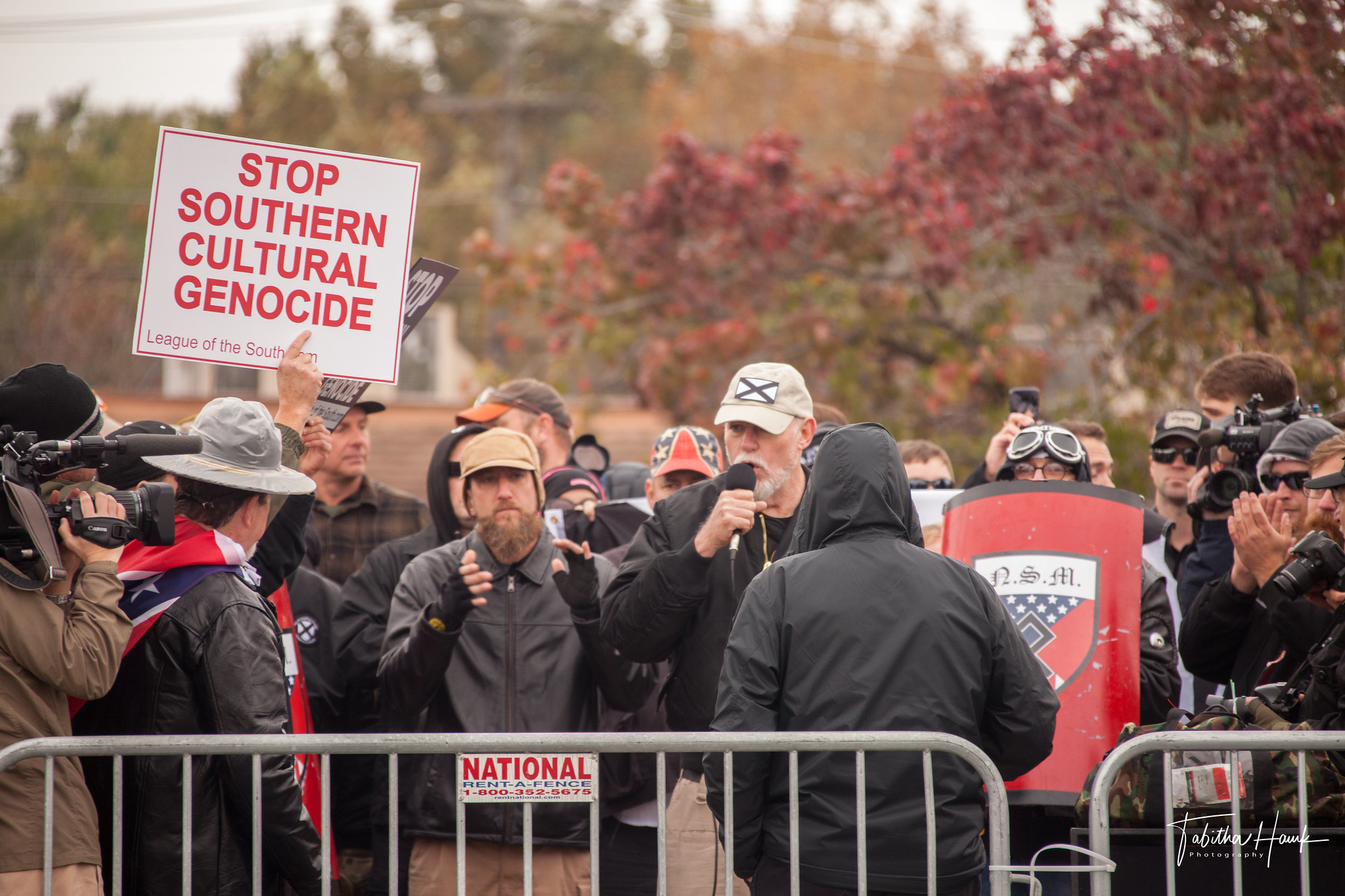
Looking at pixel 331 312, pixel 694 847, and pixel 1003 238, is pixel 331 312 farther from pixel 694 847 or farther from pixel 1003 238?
pixel 1003 238

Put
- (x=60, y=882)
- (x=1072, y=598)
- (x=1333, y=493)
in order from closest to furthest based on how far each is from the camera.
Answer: (x=60, y=882) → (x=1072, y=598) → (x=1333, y=493)

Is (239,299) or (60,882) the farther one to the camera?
(239,299)

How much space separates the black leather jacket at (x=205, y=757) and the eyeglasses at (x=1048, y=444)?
99.0 inches

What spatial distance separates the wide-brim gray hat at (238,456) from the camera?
356cm

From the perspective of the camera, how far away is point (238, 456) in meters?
3.69

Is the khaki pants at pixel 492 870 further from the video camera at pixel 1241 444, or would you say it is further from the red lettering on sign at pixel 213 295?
the video camera at pixel 1241 444

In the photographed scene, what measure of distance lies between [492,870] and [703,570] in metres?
1.30

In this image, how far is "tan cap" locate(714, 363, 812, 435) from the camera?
432 cm

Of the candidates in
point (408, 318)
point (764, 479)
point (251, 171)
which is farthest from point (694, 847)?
point (251, 171)

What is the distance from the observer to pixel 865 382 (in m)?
12.2

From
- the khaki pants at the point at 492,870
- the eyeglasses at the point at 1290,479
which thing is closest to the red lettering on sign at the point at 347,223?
the khaki pants at the point at 492,870

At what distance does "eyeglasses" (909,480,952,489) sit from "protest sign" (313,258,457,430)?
2550mm

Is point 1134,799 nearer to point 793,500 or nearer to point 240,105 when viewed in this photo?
point 793,500

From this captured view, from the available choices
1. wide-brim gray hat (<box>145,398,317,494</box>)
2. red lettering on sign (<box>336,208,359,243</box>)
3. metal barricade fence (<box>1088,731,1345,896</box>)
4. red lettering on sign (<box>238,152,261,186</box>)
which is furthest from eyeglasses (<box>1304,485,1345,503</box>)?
red lettering on sign (<box>238,152,261,186</box>)
